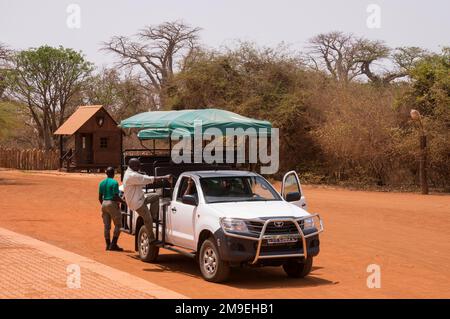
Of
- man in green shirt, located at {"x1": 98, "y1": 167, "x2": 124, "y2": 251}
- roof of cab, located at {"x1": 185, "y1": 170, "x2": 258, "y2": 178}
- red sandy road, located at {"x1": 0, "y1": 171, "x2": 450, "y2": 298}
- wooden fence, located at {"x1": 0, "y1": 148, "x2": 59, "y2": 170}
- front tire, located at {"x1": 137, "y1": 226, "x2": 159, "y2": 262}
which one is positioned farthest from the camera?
wooden fence, located at {"x1": 0, "y1": 148, "x2": 59, "y2": 170}

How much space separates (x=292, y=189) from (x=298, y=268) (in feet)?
8.23

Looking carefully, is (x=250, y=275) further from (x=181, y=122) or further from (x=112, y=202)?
(x=181, y=122)

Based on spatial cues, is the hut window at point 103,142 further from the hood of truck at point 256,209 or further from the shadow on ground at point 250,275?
the hood of truck at point 256,209

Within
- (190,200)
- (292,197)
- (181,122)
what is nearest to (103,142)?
(181,122)

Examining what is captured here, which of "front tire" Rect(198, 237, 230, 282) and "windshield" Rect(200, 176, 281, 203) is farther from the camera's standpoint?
"windshield" Rect(200, 176, 281, 203)

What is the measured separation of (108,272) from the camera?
1098 cm

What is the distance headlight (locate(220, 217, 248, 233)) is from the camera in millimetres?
10812

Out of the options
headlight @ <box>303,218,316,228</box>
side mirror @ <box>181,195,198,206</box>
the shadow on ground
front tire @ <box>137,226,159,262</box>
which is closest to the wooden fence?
the shadow on ground

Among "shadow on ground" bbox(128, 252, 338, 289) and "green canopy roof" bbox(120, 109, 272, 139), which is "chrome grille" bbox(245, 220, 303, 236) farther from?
"green canopy roof" bbox(120, 109, 272, 139)

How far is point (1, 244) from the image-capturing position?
1400 centimetres

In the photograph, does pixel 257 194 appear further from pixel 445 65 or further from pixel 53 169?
pixel 53 169

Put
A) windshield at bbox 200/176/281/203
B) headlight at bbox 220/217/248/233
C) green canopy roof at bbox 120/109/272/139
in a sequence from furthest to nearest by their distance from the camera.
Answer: green canopy roof at bbox 120/109/272/139
windshield at bbox 200/176/281/203
headlight at bbox 220/217/248/233

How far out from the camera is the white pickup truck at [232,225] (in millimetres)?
10758
